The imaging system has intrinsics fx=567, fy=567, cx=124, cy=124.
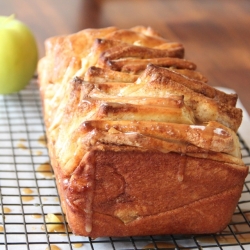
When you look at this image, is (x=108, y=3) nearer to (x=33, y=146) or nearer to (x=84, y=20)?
(x=84, y=20)

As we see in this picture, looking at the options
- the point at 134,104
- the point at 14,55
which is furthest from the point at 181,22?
the point at 134,104

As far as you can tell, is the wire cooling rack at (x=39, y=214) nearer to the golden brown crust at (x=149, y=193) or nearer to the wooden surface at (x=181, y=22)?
the golden brown crust at (x=149, y=193)

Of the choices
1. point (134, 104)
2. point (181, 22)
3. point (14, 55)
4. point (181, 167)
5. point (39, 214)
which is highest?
point (134, 104)

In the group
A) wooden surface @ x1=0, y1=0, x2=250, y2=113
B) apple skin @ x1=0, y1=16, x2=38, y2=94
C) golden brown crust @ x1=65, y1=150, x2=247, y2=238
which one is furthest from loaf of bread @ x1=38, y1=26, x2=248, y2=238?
wooden surface @ x1=0, y1=0, x2=250, y2=113

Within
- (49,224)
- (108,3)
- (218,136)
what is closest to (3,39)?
(49,224)

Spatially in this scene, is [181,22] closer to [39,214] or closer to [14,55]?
[14,55]

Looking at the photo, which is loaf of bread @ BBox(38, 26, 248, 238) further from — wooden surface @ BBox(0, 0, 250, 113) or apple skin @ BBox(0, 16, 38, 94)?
wooden surface @ BBox(0, 0, 250, 113)
